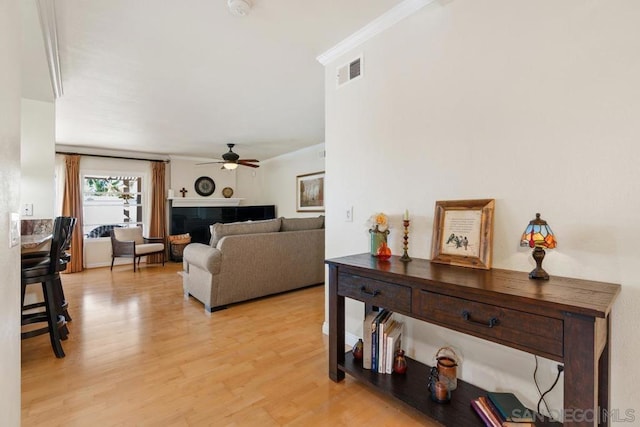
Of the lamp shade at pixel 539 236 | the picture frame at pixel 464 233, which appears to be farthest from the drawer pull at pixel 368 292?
the lamp shade at pixel 539 236

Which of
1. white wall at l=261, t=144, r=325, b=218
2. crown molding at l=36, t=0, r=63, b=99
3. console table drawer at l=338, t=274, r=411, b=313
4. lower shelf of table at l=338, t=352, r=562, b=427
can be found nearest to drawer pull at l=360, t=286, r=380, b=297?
console table drawer at l=338, t=274, r=411, b=313

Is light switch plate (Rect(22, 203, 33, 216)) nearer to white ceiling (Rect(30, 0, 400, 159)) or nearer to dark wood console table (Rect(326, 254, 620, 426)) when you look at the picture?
white ceiling (Rect(30, 0, 400, 159))

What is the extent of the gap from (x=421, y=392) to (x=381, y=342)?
0.33 meters

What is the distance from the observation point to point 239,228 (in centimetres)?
351

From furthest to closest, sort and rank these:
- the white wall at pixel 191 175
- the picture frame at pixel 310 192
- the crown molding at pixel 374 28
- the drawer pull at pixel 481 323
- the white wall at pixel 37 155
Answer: the white wall at pixel 191 175, the picture frame at pixel 310 192, the white wall at pixel 37 155, the crown molding at pixel 374 28, the drawer pull at pixel 481 323

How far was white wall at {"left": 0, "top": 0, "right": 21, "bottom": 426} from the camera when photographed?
904 millimetres

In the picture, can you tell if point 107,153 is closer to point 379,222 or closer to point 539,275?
point 379,222

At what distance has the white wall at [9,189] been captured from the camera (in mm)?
904

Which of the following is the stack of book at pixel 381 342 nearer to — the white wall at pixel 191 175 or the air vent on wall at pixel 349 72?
the air vent on wall at pixel 349 72

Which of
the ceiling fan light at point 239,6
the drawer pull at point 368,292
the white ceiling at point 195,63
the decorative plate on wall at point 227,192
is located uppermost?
the white ceiling at point 195,63

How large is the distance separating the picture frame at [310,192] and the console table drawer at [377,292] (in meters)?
4.06

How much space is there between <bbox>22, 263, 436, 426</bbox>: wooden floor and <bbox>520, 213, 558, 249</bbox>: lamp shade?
110cm

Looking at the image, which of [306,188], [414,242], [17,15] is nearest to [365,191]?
[414,242]

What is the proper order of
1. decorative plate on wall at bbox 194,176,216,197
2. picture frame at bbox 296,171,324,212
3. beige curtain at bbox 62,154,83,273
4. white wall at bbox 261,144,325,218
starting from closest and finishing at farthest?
beige curtain at bbox 62,154,83,273 → picture frame at bbox 296,171,324,212 → white wall at bbox 261,144,325,218 → decorative plate on wall at bbox 194,176,216,197
